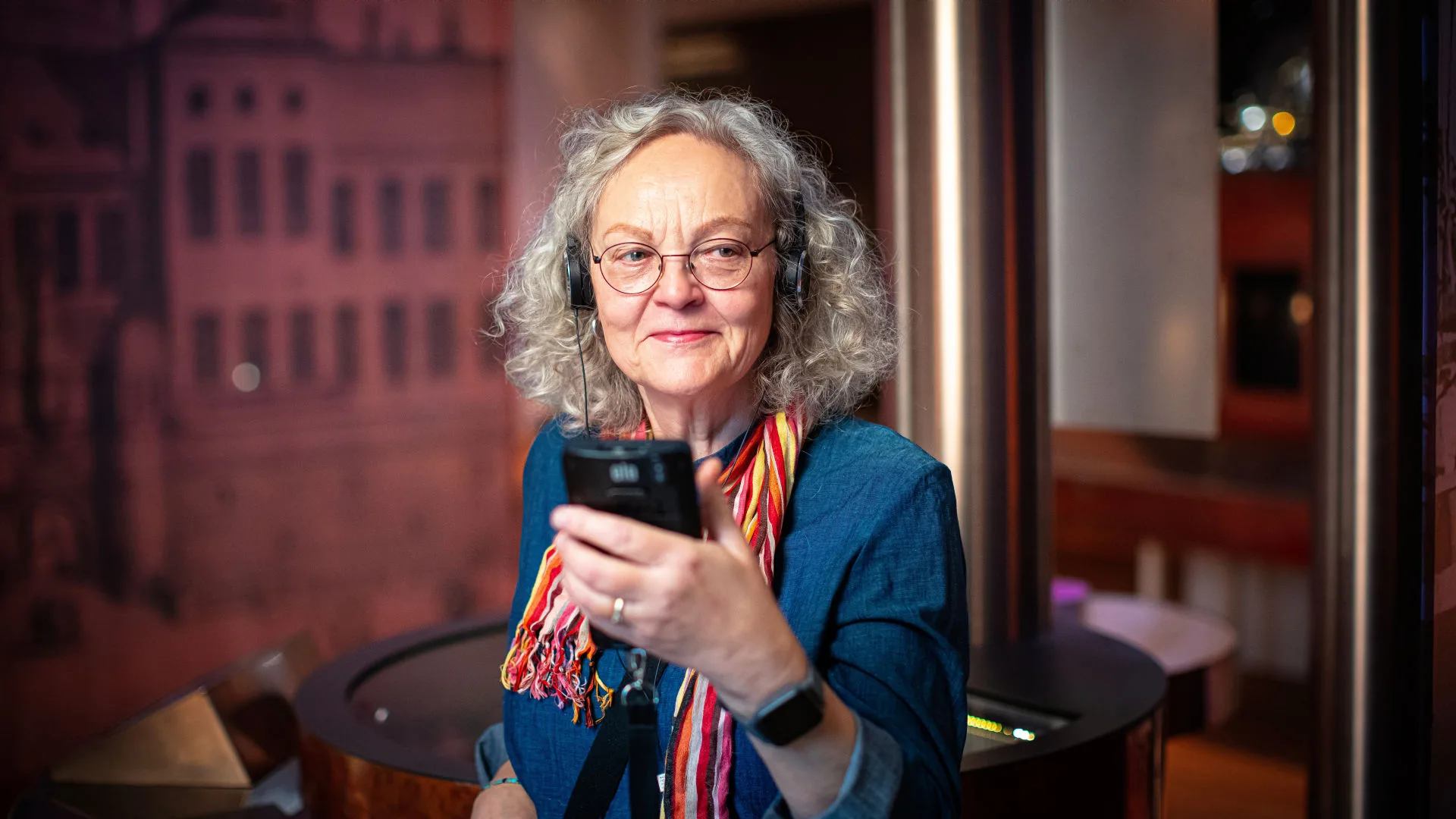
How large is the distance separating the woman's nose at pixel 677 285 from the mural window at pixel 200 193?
2.75 m

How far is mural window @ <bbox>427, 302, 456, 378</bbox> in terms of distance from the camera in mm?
3945

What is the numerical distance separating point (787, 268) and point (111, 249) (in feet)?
8.81

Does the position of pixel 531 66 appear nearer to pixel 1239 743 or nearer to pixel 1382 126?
pixel 1382 126

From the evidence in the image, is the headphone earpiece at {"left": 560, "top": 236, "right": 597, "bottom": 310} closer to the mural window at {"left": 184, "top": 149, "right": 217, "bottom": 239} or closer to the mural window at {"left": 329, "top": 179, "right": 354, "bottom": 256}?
the mural window at {"left": 184, "top": 149, "right": 217, "bottom": 239}

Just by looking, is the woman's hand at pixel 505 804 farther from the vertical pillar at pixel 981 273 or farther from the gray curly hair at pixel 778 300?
the vertical pillar at pixel 981 273

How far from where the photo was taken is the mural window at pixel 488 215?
4.00 meters

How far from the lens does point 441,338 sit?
3965 mm

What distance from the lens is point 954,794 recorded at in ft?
3.08

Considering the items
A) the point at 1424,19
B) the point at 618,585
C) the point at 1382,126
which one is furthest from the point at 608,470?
the point at 1382,126

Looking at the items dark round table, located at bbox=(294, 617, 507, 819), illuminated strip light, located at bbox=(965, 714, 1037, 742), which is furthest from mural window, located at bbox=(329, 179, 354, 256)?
illuminated strip light, located at bbox=(965, 714, 1037, 742)

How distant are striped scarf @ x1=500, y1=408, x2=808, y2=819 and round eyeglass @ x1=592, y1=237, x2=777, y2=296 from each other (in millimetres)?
151

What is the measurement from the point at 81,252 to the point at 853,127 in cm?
443

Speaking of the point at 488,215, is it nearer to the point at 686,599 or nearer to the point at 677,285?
the point at 677,285

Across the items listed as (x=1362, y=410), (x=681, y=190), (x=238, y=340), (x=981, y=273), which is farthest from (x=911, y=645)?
(x=238, y=340)
